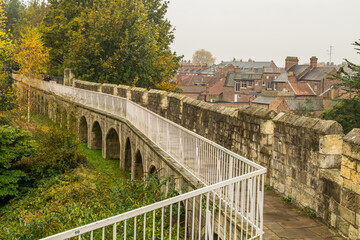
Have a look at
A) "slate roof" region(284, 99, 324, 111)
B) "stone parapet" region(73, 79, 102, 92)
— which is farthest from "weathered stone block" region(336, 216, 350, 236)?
"slate roof" region(284, 99, 324, 111)

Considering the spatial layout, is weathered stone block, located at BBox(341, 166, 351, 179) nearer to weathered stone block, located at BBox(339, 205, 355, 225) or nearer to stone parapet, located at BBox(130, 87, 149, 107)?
weathered stone block, located at BBox(339, 205, 355, 225)

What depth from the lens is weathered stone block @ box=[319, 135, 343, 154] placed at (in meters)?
6.05

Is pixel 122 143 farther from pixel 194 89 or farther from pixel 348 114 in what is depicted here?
pixel 194 89

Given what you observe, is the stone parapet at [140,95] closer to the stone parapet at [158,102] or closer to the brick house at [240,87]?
the stone parapet at [158,102]

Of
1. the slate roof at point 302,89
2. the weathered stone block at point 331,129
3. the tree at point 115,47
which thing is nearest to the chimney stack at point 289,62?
the slate roof at point 302,89

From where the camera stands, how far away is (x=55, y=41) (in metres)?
36.9

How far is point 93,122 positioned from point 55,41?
17.4 meters

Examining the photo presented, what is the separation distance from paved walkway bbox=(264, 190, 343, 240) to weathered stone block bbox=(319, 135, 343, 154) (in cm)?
107

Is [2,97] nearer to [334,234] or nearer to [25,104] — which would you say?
[25,104]

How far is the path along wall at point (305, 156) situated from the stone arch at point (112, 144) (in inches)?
438

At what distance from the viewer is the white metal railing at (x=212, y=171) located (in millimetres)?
4906

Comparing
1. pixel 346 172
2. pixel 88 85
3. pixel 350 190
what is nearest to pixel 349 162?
pixel 346 172

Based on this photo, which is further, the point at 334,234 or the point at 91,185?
the point at 91,185

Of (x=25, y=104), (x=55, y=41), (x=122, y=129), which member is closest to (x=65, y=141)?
(x=122, y=129)
